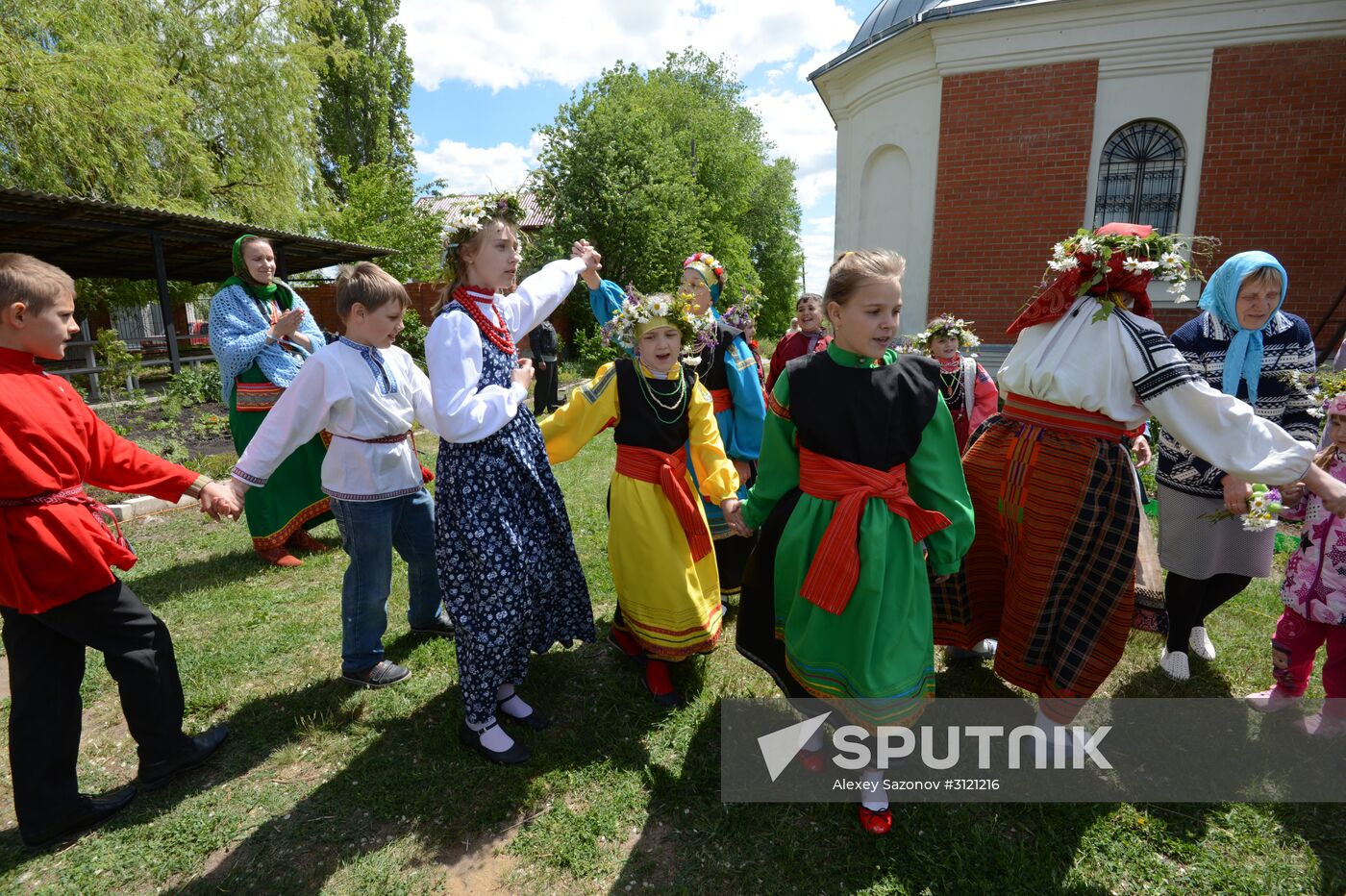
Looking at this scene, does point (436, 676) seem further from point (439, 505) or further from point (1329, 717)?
point (1329, 717)

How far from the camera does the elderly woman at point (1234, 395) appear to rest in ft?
10.2

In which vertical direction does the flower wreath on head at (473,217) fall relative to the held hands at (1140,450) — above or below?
above

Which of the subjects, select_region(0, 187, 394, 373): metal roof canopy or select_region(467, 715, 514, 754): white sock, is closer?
select_region(467, 715, 514, 754): white sock

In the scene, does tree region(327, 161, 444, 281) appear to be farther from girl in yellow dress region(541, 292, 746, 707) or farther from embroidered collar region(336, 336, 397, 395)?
girl in yellow dress region(541, 292, 746, 707)

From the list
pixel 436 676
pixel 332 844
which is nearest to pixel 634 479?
pixel 436 676

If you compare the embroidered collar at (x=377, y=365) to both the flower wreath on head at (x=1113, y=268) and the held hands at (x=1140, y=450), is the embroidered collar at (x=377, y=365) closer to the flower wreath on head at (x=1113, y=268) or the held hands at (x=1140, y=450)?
the flower wreath on head at (x=1113, y=268)

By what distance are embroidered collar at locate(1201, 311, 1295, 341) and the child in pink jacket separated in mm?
653

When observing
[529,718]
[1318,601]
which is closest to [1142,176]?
[1318,601]

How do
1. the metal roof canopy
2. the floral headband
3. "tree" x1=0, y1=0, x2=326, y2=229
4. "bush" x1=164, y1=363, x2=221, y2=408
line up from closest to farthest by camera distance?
the floral headband → the metal roof canopy → "bush" x1=164, y1=363, x2=221, y2=408 → "tree" x1=0, y1=0, x2=326, y2=229

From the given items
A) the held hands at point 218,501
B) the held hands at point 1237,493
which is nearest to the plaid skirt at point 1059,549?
the held hands at point 1237,493

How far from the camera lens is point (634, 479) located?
3092 mm

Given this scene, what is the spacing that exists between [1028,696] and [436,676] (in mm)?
2937

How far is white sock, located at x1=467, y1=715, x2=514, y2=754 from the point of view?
2.82 meters

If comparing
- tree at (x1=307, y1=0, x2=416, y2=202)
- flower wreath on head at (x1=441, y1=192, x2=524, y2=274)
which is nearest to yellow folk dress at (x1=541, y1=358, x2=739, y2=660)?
flower wreath on head at (x1=441, y1=192, x2=524, y2=274)
